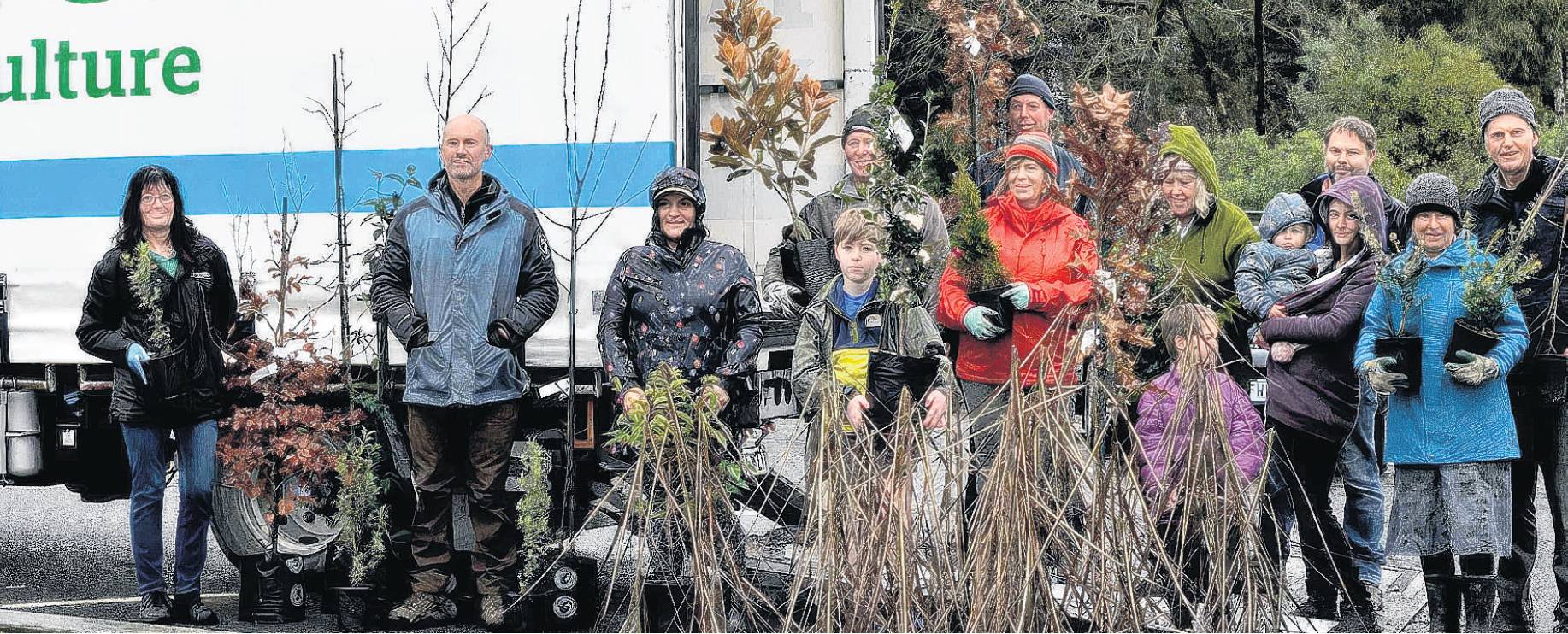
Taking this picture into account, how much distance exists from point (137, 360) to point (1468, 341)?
14.4 ft

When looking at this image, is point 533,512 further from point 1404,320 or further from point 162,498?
point 1404,320

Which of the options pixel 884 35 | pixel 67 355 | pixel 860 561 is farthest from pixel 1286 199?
pixel 67 355

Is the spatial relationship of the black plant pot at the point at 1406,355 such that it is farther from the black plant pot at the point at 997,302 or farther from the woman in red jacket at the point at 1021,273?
the black plant pot at the point at 997,302

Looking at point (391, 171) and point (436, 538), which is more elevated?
point (391, 171)

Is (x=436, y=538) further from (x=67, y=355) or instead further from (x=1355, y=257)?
(x=1355, y=257)

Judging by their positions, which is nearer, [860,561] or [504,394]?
[860,561]

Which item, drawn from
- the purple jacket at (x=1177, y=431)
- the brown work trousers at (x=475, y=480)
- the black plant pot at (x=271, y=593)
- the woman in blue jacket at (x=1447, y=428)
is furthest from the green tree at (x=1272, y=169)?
the black plant pot at (x=271, y=593)

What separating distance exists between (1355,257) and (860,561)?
2.54 metres

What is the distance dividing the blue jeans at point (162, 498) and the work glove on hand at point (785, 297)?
81.0 inches

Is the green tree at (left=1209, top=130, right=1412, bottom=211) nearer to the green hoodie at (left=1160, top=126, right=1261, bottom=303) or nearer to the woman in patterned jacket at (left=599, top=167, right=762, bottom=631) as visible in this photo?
the green hoodie at (left=1160, top=126, right=1261, bottom=303)

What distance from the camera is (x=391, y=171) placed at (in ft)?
21.5

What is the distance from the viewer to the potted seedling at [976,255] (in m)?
4.65

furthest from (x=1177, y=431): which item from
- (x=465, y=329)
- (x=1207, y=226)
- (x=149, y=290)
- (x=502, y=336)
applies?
(x=149, y=290)

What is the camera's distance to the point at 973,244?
491 centimetres
